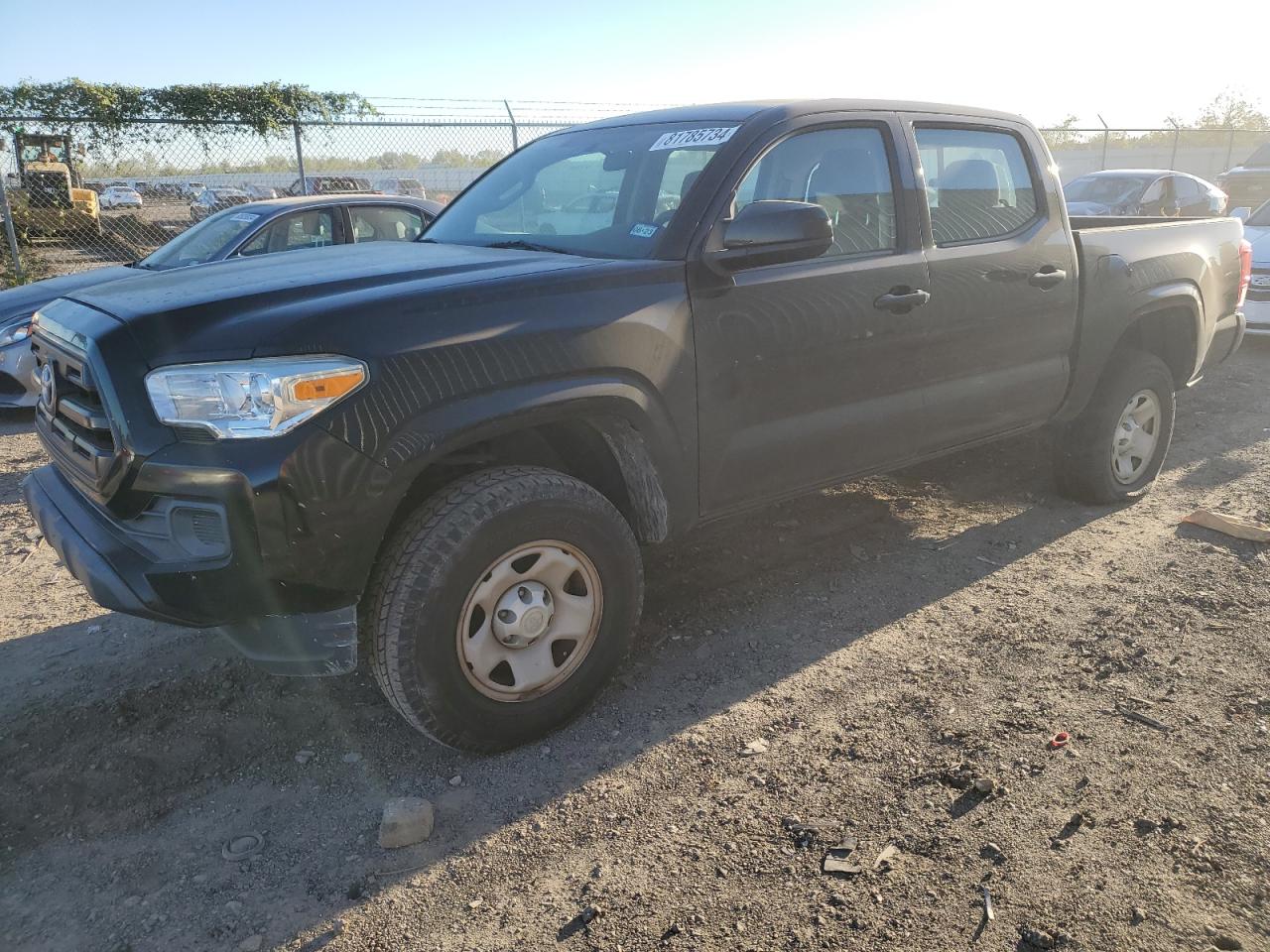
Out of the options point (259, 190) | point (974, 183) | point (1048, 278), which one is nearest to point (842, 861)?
point (1048, 278)

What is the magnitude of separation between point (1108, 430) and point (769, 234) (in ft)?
8.57

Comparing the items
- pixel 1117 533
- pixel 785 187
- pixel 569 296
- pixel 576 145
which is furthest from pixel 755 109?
pixel 1117 533

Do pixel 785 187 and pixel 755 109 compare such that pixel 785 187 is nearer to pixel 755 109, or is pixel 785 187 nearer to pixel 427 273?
pixel 755 109

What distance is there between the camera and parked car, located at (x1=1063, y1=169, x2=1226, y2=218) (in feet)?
44.3

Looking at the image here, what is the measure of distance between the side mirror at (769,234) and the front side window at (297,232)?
4.53 meters

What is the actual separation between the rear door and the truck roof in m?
0.07

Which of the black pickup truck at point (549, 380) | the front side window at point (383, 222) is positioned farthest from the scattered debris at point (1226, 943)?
the front side window at point (383, 222)

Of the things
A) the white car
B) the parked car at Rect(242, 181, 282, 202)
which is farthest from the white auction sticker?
the white car

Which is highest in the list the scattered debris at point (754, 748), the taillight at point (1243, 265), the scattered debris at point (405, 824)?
the taillight at point (1243, 265)

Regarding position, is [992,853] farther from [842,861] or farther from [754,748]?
[754,748]

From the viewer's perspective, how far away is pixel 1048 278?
4.06 metres

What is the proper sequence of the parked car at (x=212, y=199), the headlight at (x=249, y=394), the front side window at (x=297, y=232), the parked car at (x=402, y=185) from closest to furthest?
the headlight at (x=249, y=394)
the front side window at (x=297, y=232)
the parked car at (x=212, y=199)
the parked car at (x=402, y=185)

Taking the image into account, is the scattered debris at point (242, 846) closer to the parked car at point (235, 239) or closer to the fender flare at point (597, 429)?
the fender flare at point (597, 429)

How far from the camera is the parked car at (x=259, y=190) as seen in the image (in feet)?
43.7
